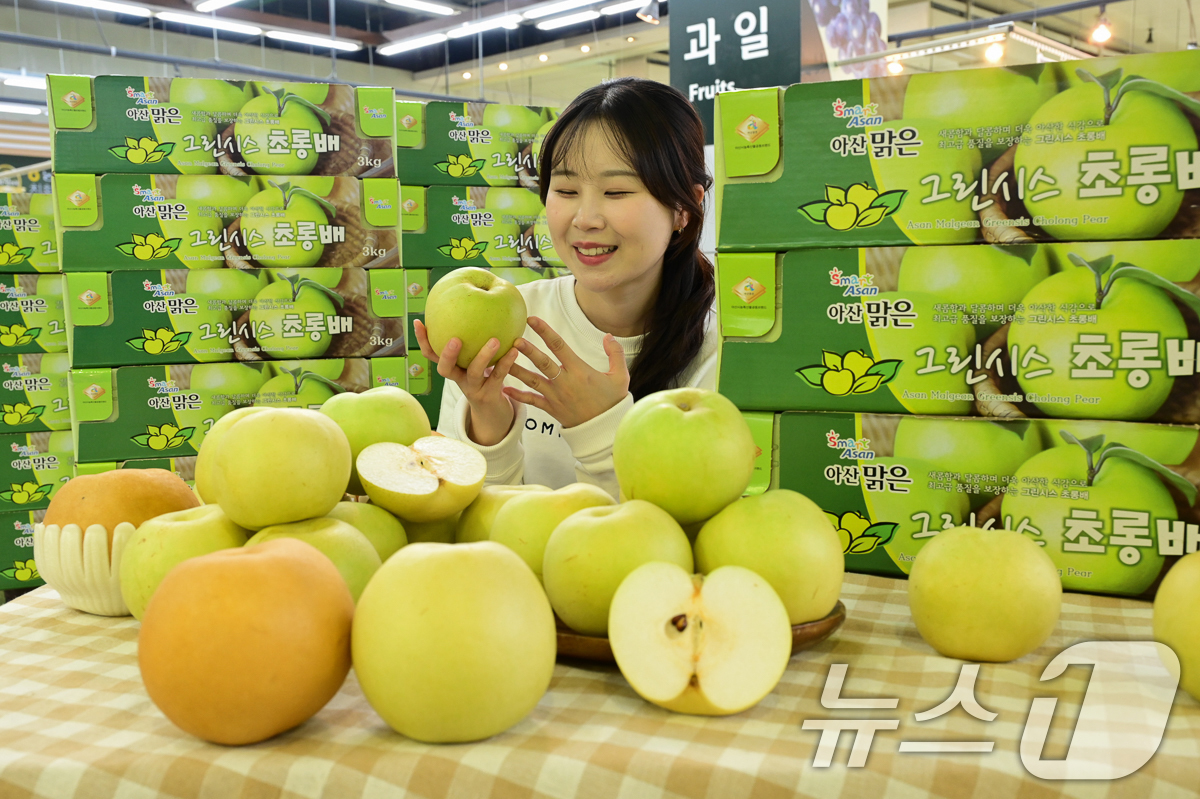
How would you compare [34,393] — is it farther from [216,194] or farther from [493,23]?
[493,23]

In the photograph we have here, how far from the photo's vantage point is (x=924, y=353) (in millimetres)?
1115

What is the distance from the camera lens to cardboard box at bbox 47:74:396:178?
2.61m

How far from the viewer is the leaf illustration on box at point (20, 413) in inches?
127

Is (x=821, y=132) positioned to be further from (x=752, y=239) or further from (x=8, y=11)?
(x=8, y=11)

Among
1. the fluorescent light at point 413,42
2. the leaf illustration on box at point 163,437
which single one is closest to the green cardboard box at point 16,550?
the leaf illustration on box at point 163,437

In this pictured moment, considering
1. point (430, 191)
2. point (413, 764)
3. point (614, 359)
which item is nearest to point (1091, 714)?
point (413, 764)

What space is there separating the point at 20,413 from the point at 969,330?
339cm

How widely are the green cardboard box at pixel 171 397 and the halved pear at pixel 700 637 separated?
89.7 inches

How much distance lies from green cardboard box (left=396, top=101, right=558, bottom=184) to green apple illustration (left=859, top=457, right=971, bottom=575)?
2620 mm

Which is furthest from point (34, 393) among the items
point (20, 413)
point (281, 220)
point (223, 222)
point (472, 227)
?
point (472, 227)

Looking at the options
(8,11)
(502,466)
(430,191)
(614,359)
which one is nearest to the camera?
(614,359)

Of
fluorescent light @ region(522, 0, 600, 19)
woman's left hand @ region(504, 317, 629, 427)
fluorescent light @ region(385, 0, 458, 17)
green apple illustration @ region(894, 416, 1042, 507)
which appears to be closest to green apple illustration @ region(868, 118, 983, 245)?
green apple illustration @ region(894, 416, 1042, 507)

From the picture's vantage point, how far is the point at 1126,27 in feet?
31.5

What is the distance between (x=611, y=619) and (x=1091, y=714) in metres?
0.37
